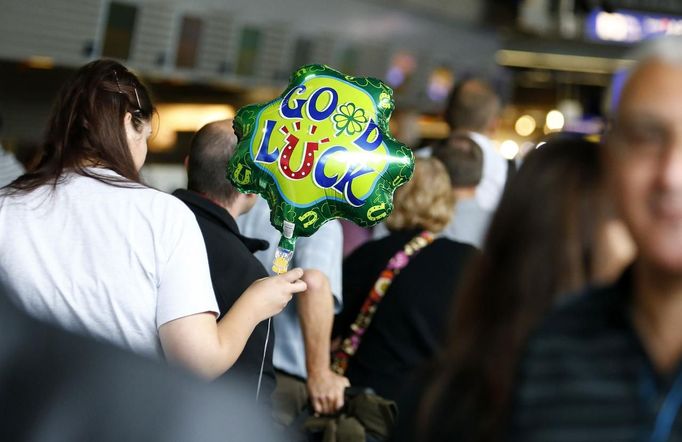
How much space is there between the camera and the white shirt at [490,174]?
17.0 ft

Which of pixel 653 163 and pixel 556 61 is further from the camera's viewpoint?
pixel 556 61

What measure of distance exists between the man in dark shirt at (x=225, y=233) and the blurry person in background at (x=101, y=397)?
2.09 meters

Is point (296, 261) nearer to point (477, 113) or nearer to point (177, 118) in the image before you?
point (477, 113)

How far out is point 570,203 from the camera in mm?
1182

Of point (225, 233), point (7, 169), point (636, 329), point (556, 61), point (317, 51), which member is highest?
point (556, 61)

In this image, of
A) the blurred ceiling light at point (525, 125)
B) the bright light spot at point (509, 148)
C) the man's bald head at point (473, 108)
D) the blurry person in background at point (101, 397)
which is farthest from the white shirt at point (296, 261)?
the blurred ceiling light at point (525, 125)

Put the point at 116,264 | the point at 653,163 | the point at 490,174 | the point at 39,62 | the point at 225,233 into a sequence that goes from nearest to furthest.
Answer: the point at 653,163, the point at 116,264, the point at 225,233, the point at 490,174, the point at 39,62

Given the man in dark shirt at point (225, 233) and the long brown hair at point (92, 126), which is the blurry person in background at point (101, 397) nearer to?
the long brown hair at point (92, 126)

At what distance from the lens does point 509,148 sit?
50.4 feet

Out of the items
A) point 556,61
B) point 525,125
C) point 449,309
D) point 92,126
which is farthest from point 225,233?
point 525,125

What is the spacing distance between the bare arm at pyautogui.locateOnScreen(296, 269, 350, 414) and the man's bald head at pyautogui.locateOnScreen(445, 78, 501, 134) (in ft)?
8.04

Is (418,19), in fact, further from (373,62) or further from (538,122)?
(538,122)

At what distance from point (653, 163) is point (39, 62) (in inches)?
273

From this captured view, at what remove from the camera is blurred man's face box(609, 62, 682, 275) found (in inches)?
40.2
